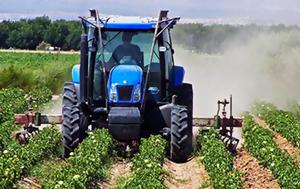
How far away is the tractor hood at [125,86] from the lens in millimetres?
12625

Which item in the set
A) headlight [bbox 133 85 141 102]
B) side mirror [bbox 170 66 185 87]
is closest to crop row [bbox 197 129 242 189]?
side mirror [bbox 170 66 185 87]

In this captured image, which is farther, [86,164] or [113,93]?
[113,93]

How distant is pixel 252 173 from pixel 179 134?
1393mm

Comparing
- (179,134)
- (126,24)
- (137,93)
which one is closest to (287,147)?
(179,134)

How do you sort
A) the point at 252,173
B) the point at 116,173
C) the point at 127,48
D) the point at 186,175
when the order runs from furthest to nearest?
the point at 127,48
the point at 252,173
the point at 186,175
the point at 116,173

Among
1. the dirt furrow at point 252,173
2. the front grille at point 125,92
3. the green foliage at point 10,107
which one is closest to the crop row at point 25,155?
the green foliage at point 10,107

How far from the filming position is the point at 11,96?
23.6 meters

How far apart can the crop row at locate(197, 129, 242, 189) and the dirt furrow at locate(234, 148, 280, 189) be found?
0.31m

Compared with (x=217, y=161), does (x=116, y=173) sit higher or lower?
lower

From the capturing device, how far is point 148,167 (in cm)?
1106

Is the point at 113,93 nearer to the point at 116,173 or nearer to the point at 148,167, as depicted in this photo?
the point at 116,173

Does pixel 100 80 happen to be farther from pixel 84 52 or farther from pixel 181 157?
pixel 181 157

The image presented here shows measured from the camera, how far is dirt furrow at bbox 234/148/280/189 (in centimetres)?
1132

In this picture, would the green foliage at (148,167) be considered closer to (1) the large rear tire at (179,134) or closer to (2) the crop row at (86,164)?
(1) the large rear tire at (179,134)
